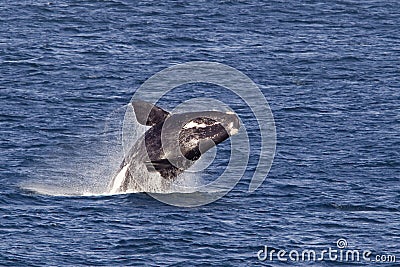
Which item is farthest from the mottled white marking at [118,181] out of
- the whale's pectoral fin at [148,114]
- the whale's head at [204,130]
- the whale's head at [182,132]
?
the whale's head at [204,130]

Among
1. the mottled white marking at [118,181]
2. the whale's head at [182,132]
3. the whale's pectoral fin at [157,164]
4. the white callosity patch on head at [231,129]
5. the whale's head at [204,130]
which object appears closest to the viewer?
the white callosity patch on head at [231,129]

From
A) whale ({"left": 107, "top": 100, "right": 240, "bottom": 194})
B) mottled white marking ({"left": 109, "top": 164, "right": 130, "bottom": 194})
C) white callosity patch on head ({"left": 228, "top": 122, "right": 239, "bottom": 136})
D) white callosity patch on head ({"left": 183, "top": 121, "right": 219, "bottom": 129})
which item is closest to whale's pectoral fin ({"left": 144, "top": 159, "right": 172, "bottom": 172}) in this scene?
whale ({"left": 107, "top": 100, "right": 240, "bottom": 194})

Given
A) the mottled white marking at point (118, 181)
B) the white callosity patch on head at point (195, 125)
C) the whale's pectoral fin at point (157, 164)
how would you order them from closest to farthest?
the white callosity patch on head at point (195, 125) < the whale's pectoral fin at point (157, 164) < the mottled white marking at point (118, 181)

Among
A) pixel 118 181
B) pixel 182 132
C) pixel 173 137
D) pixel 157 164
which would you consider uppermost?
pixel 182 132

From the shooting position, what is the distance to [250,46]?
84.6m

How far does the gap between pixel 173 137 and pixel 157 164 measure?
4.12 ft

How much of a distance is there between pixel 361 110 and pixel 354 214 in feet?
64.2

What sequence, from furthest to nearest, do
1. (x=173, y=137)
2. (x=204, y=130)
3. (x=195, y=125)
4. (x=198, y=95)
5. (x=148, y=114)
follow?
(x=198, y=95), (x=148, y=114), (x=173, y=137), (x=195, y=125), (x=204, y=130)

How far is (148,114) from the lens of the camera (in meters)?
41.8

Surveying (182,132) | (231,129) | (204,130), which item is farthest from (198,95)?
(231,129)

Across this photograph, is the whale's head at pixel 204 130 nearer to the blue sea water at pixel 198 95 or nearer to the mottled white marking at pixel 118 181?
the mottled white marking at pixel 118 181

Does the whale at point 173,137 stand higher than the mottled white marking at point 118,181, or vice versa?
the whale at point 173,137

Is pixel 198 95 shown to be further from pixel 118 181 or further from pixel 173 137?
pixel 173 137

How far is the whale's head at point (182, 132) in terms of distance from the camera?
40656mm
